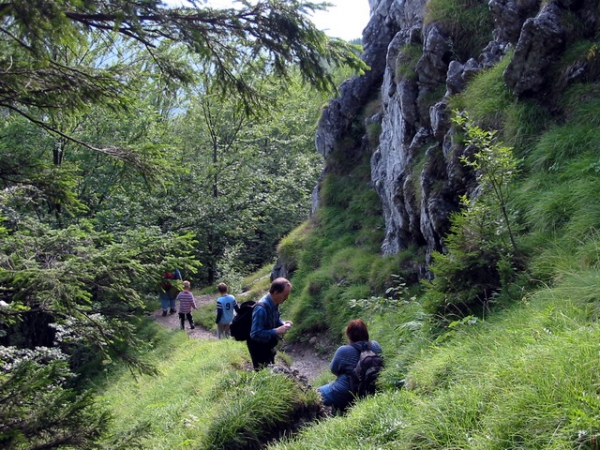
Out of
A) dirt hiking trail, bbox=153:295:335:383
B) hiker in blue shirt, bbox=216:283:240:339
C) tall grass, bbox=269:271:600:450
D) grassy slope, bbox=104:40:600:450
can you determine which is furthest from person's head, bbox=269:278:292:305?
hiker in blue shirt, bbox=216:283:240:339

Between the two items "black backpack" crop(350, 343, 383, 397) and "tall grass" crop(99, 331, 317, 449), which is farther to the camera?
"black backpack" crop(350, 343, 383, 397)

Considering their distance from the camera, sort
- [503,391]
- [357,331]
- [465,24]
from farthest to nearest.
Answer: [465,24]
[357,331]
[503,391]

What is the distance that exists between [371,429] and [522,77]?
250 inches

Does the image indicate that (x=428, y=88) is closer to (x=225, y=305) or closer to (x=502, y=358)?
(x=225, y=305)

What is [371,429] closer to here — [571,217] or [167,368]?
[571,217]

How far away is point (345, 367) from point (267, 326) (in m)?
1.05

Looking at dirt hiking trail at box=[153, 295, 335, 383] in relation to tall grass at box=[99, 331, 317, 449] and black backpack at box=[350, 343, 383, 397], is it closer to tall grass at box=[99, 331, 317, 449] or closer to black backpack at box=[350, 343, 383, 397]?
tall grass at box=[99, 331, 317, 449]

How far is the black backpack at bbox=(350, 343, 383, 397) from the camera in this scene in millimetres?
5438

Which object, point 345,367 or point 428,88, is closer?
point 345,367

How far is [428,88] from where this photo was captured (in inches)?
440

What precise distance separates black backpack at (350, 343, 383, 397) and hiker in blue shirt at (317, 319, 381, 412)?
0.31ft

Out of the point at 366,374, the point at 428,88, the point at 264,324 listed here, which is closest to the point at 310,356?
the point at 264,324

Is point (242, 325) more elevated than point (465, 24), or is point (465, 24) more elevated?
point (465, 24)

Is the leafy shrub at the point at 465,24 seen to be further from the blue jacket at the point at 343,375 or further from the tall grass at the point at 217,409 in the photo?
the tall grass at the point at 217,409
